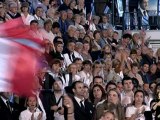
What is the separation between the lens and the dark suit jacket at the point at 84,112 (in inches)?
463

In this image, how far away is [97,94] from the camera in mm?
12523

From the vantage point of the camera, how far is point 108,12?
73.7 feet

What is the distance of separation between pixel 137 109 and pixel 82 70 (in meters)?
2.85

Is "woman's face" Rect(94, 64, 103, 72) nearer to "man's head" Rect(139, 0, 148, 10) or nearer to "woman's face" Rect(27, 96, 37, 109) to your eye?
"woman's face" Rect(27, 96, 37, 109)

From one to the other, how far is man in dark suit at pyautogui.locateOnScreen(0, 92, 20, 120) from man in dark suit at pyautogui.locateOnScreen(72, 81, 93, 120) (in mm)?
954

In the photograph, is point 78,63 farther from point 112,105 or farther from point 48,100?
point 112,105

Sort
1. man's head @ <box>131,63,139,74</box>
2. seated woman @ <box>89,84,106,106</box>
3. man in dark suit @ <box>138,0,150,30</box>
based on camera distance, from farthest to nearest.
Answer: man in dark suit @ <box>138,0,150,30</box>
man's head @ <box>131,63,139,74</box>
seated woman @ <box>89,84,106,106</box>

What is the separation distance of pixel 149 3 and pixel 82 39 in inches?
229

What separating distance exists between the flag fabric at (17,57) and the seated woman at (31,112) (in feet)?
12.6

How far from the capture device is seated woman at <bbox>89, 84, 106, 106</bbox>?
12477 mm

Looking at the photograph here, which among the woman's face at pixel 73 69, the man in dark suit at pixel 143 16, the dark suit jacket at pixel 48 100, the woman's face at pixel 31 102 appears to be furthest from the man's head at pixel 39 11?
the woman's face at pixel 31 102

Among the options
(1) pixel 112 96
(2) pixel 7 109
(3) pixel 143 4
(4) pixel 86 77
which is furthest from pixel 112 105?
(3) pixel 143 4

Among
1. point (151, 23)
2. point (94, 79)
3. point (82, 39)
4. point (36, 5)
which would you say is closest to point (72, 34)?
point (82, 39)

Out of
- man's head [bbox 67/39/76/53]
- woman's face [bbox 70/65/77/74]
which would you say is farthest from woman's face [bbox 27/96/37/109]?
man's head [bbox 67/39/76/53]
